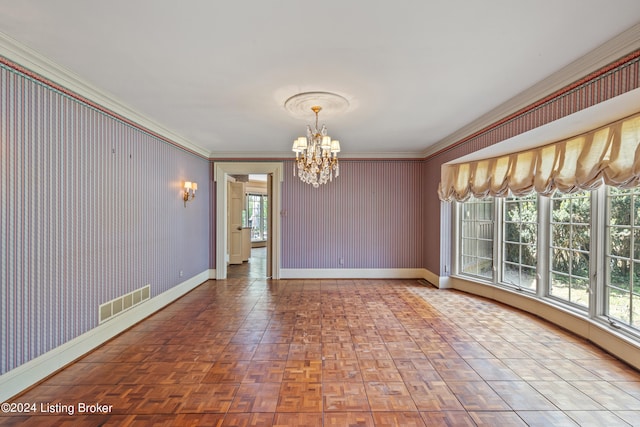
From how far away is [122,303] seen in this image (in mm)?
→ 3559

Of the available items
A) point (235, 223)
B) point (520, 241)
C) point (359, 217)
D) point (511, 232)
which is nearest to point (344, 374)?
point (520, 241)

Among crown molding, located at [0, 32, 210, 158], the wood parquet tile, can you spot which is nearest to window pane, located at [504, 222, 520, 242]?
the wood parquet tile

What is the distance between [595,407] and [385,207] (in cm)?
446

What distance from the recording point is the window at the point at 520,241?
13.9ft

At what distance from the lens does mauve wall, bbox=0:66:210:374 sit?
2.30m

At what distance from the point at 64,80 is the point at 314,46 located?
90.4 inches

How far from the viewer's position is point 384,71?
2.63 metres

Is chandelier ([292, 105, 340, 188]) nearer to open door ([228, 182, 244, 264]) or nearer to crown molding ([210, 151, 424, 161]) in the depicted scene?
crown molding ([210, 151, 424, 161])

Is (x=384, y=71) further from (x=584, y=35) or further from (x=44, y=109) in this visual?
(x=44, y=109)

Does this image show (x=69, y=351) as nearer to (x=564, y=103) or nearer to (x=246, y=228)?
(x=564, y=103)

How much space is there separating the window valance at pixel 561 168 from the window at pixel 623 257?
350 millimetres

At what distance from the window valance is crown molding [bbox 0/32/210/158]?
4838 mm

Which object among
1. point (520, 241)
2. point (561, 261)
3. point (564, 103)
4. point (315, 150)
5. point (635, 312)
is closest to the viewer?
point (564, 103)

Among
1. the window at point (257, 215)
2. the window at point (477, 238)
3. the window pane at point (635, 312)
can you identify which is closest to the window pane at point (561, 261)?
the window pane at point (635, 312)
